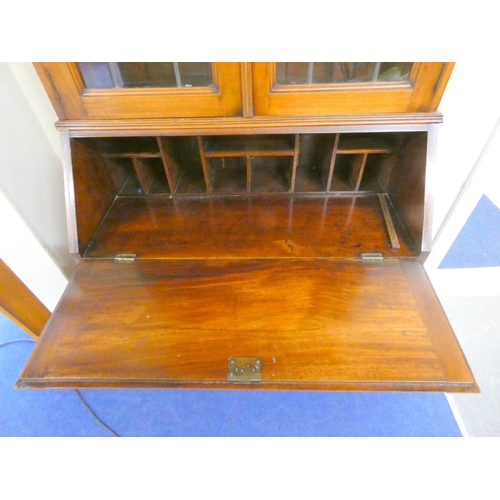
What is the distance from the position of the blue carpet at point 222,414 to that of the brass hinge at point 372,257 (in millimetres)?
611

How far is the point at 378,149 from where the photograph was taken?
80cm

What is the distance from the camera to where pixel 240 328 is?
637mm

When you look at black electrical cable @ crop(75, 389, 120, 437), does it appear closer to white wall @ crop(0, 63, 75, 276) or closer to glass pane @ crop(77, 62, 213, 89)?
white wall @ crop(0, 63, 75, 276)

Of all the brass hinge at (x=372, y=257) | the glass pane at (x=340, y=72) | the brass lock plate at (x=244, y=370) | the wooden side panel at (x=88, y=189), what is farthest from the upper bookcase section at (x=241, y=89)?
the brass lock plate at (x=244, y=370)

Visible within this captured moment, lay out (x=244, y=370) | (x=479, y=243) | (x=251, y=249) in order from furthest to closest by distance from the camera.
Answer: (x=479, y=243) < (x=251, y=249) < (x=244, y=370)

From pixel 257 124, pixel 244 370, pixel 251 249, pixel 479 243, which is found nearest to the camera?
pixel 244 370

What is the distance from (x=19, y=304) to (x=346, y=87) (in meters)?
1.17

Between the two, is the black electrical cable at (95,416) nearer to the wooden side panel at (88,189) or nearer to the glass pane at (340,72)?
the wooden side panel at (88,189)

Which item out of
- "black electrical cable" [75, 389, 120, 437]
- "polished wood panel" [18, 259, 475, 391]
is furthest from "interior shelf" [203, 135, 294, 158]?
"black electrical cable" [75, 389, 120, 437]

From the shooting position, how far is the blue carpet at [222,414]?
103cm

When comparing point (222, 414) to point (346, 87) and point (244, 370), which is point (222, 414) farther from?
point (346, 87)

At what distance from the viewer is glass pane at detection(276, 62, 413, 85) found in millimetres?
626

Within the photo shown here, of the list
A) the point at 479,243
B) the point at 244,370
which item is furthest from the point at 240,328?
the point at 479,243
